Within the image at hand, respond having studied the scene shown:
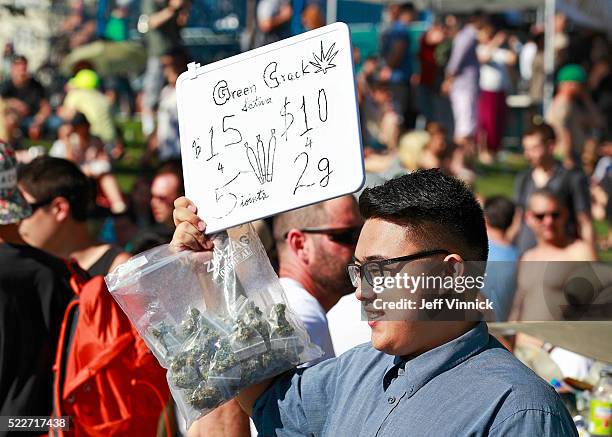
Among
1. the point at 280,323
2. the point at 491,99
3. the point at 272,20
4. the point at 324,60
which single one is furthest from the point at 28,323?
the point at 491,99

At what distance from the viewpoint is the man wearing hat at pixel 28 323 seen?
365 cm

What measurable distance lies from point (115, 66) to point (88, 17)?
7.31 ft

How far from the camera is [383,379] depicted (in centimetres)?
240

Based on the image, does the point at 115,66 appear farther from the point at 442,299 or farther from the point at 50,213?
the point at 442,299

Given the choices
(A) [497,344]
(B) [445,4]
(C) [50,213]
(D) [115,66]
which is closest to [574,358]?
(A) [497,344]

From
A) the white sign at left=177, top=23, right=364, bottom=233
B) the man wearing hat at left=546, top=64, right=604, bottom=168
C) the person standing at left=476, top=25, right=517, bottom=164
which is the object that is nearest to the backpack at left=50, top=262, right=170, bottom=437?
the white sign at left=177, top=23, right=364, bottom=233

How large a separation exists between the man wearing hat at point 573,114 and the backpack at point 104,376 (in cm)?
870

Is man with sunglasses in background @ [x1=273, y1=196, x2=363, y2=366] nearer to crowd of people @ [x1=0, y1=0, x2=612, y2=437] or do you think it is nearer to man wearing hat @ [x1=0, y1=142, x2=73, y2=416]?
crowd of people @ [x1=0, y1=0, x2=612, y2=437]

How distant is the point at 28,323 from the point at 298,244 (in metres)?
0.97

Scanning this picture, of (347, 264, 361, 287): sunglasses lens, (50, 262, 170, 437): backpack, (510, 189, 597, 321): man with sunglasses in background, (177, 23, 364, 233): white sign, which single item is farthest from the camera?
(510, 189, 597, 321): man with sunglasses in background

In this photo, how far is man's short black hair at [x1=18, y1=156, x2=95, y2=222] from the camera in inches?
184

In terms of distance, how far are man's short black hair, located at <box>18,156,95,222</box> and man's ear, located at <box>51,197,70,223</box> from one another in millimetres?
16

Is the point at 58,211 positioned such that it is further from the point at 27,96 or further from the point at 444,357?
the point at 27,96

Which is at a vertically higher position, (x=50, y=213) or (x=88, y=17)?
(x=88, y=17)
